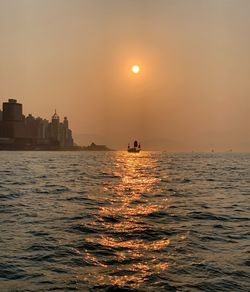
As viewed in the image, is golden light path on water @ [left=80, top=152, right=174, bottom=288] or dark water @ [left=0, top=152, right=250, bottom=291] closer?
dark water @ [left=0, top=152, right=250, bottom=291]

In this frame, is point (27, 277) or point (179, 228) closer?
point (27, 277)

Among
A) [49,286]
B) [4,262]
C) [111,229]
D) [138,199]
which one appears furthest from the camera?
[138,199]

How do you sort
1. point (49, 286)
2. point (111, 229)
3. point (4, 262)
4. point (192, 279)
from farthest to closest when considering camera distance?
point (111, 229) → point (4, 262) → point (192, 279) → point (49, 286)

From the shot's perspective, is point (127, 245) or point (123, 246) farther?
point (127, 245)

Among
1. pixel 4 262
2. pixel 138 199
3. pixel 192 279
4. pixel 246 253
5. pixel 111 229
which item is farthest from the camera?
pixel 138 199

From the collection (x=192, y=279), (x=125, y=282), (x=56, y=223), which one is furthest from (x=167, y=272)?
(x=56, y=223)

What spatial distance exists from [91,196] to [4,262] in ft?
64.7

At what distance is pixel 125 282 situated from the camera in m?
11.7

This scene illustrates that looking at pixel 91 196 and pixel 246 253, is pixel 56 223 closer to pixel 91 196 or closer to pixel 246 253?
pixel 246 253

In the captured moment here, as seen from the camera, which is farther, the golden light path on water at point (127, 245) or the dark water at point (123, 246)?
the golden light path on water at point (127, 245)

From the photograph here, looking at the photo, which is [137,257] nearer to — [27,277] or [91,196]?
[27,277]

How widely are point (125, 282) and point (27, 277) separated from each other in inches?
128

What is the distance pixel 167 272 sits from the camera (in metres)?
12.8

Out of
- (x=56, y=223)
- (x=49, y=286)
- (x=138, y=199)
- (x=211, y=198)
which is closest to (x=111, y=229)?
(x=56, y=223)
